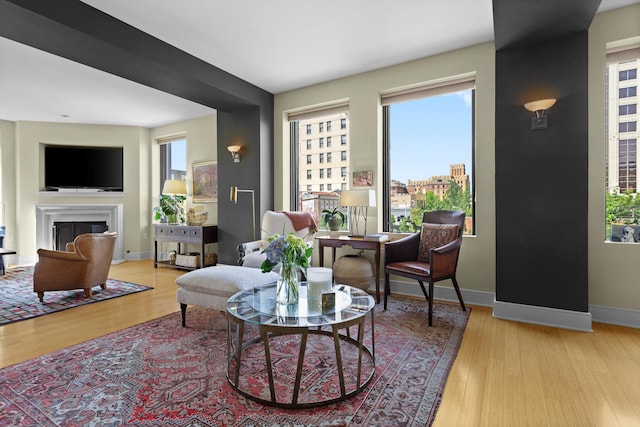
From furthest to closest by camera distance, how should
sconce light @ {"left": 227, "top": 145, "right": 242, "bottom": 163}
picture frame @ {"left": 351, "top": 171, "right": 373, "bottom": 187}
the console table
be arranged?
the console table < sconce light @ {"left": 227, "top": 145, "right": 242, "bottom": 163} < picture frame @ {"left": 351, "top": 171, "right": 373, "bottom": 187}

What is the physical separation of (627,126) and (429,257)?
2086 millimetres

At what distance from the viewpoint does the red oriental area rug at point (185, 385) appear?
1.65 metres

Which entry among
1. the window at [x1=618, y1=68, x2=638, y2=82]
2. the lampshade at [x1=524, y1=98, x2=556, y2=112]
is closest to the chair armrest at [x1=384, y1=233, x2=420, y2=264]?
the lampshade at [x1=524, y1=98, x2=556, y2=112]

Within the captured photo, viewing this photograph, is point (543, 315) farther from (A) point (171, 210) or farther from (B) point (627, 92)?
(A) point (171, 210)

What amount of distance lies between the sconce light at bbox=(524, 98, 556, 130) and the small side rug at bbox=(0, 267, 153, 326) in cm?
471

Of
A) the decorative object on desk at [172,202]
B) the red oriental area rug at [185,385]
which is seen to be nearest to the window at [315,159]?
the decorative object on desk at [172,202]

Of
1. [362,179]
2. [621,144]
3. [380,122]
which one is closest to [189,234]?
[362,179]

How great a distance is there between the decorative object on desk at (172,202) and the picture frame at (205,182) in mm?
232

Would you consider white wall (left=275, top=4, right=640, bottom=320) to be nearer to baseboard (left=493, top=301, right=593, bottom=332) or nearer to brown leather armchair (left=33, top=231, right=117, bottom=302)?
baseboard (left=493, top=301, right=593, bottom=332)

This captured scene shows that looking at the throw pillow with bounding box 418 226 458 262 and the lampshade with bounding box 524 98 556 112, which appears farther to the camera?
the throw pillow with bounding box 418 226 458 262

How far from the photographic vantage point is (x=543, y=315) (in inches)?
114

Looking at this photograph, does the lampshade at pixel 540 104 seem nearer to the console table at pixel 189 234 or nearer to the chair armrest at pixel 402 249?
the chair armrest at pixel 402 249

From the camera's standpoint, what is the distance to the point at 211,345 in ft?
8.21

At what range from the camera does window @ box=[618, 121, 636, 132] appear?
292 cm
